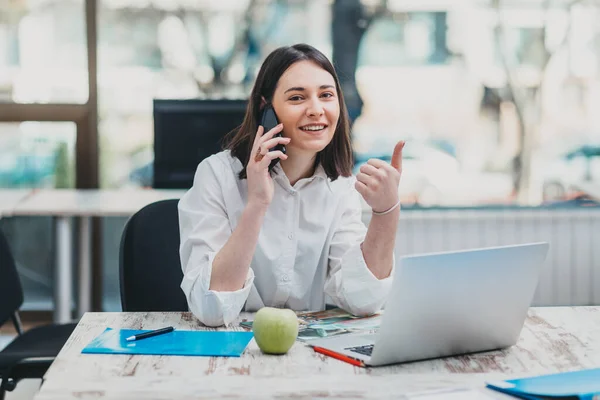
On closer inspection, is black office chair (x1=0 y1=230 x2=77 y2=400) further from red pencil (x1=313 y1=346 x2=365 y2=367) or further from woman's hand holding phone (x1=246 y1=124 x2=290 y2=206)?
red pencil (x1=313 y1=346 x2=365 y2=367)

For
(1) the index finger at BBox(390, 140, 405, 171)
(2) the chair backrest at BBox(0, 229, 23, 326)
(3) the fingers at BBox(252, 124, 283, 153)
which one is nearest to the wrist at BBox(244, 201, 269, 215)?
(3) the fingers at BBox(252, 124, 283, 153)

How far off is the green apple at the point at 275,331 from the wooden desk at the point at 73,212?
2.08 meters

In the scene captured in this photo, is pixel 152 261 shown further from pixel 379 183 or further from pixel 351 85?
pixel 351 85

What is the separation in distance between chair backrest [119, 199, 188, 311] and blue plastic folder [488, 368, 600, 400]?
42.0 inches

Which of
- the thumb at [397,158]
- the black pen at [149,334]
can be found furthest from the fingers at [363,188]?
the black pen at [149,334]

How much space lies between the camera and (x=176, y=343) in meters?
1.61

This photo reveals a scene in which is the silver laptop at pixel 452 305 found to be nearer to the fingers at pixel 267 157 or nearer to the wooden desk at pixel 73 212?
the fingers at pixel 267 157

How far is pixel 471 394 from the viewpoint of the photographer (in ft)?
4.42

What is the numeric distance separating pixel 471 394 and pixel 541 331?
46cm

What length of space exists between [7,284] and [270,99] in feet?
3.77

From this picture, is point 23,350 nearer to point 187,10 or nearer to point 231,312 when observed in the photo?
point 231,312

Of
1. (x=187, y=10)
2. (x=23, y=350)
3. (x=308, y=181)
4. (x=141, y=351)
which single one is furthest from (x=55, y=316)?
(x=141, y=351)

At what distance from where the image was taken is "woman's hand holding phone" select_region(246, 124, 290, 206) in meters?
1.85

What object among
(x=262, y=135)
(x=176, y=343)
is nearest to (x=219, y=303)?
(x=176, y=343)
